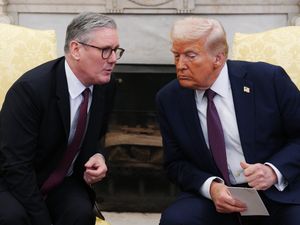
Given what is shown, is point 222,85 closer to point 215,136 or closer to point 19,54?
point 215,136

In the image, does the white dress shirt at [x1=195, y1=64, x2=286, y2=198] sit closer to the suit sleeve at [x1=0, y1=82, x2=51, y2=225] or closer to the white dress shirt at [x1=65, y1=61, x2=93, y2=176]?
the white dress shirt at [x1=65, y1=61, x2=93, y2=176]

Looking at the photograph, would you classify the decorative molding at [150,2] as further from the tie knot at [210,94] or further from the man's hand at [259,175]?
the man's hand at [259,175]

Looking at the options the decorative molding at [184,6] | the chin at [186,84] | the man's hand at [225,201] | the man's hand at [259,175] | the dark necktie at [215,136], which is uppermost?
the decorative molding at [184,6]

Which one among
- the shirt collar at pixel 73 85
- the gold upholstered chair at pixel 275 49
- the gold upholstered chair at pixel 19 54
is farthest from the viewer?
the gold upholstered chair at pixel 19 54

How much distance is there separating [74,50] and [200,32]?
0.48 m

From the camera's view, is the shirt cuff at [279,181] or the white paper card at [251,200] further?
the shirt cuff at [279,181]

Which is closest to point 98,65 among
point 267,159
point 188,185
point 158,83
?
point 188,185

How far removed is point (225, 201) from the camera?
1950mm

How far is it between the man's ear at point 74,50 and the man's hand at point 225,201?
708 mm

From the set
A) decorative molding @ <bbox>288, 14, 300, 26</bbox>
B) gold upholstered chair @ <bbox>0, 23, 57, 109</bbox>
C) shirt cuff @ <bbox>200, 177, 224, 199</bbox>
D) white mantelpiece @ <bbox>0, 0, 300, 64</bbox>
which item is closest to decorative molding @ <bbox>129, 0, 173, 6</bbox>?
white mantelpiece @ <bbox>0, 0, 300, 64</bbox>

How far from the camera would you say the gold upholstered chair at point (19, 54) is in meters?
2.59

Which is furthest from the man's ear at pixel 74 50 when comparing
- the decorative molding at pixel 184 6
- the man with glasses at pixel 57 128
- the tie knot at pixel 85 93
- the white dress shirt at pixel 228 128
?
the decorative molding at pixel 184 6

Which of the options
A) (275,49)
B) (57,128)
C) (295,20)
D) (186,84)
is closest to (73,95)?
(57,128)

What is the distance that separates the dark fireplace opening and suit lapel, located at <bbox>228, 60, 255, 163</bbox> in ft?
4.41
